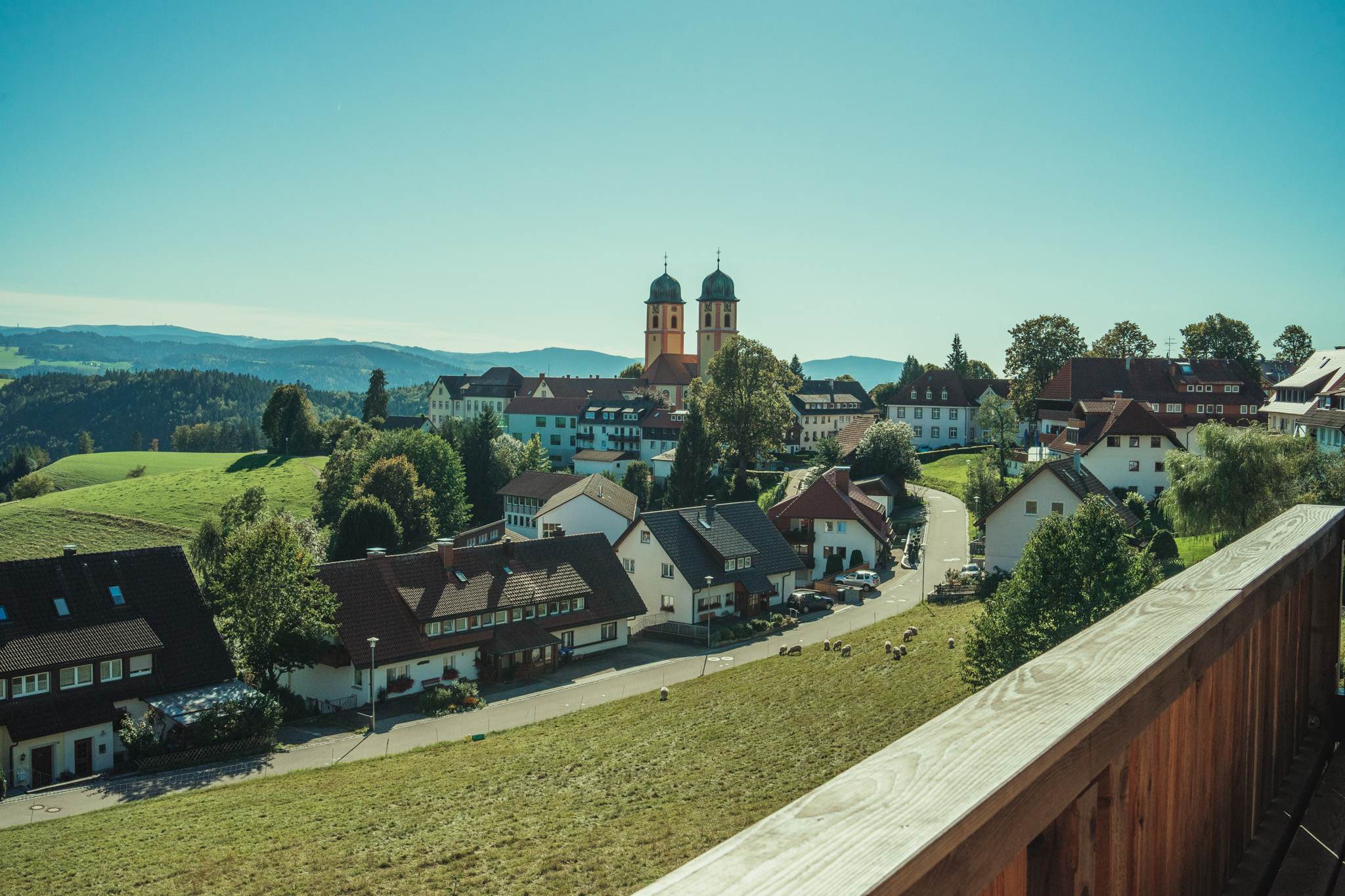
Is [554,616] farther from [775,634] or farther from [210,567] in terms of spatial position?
[210,567]

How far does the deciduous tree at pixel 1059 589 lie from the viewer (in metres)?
23.0

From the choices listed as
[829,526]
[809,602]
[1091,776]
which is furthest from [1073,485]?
[1091,776]

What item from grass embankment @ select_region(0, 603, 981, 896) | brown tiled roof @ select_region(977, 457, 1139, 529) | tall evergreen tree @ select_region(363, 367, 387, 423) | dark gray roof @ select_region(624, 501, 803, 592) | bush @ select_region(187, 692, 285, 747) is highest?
tall evergreen tree @ select_region(363, 367, 387, 423)

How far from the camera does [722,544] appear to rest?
166 feet

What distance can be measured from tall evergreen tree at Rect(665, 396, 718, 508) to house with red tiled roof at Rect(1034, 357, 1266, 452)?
92.0 ft

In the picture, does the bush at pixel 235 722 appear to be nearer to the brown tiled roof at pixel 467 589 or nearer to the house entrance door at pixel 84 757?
the house entrance door at pixel 84 757

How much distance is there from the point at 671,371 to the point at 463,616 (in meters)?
89.5

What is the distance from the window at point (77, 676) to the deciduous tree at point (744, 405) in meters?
51.7

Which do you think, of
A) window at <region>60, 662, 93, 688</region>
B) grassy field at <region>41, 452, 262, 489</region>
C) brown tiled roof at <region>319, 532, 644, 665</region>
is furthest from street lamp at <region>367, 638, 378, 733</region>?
grassy field at <region>41, 452, 262, 489</region>

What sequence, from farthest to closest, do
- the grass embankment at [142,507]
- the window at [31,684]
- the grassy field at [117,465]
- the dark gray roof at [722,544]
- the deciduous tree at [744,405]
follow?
the grassy field at [117,465]
the deciduous tree at [744,405]
the grass embankment at [142,507]
the dark gray roof at [722,544]
the window at [31,684]

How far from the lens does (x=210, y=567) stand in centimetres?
5144

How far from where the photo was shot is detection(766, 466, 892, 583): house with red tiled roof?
56719 mm

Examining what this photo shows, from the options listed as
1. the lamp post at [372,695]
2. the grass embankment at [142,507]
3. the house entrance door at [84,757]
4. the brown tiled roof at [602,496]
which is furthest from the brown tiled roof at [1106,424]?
the grass embankment at [142,507]

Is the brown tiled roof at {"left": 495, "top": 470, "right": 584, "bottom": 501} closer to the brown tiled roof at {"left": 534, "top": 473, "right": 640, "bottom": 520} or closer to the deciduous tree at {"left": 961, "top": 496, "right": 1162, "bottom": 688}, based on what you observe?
the brown tiled roof at {"left": 534, "top": 473, "right": 640, "bottom": 520}
